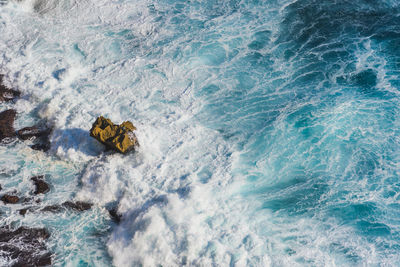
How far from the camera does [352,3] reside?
65.0 ft

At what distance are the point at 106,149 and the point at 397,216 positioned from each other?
1092cm

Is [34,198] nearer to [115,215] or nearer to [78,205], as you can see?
[78,205]

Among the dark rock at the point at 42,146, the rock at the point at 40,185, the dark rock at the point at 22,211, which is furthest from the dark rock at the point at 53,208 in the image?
the dark rock at the point at 42,146

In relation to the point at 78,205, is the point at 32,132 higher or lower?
higher

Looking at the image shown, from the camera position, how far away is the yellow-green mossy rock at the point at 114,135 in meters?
12.3

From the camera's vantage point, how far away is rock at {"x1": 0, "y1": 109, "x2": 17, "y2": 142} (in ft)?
43.6

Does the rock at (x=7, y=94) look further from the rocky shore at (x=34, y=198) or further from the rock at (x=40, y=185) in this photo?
the rock at (x=40, y=185)

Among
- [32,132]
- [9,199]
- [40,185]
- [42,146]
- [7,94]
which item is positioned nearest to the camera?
[9,199]

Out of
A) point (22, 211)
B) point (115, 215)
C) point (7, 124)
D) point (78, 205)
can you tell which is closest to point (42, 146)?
point (7, 124)

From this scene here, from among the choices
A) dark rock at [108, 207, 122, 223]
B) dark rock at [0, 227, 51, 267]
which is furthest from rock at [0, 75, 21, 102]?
dark rock at [108, 207, 122, 223]

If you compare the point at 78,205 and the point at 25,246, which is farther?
the point at 78,205

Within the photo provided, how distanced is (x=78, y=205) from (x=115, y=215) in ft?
4.51

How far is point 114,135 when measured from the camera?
1260 centimetres

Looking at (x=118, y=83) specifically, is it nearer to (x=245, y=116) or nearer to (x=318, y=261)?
(x=245, y=116)
